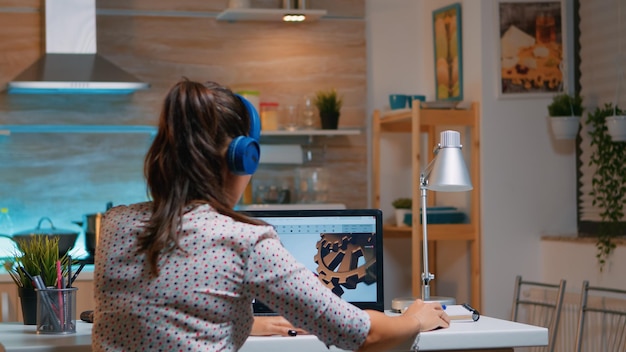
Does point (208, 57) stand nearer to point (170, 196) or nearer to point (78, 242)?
point (78, 242)

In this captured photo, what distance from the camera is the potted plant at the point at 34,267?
2.45 meters

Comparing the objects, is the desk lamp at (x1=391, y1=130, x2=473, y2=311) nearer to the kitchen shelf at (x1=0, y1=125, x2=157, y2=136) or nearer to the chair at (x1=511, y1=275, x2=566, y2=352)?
the chair at (x1=511, y1=275, x2=566, y2=352)

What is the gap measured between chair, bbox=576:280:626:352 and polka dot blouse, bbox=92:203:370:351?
2665 millimetres

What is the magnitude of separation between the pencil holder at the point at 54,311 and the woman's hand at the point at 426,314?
840 millimetres

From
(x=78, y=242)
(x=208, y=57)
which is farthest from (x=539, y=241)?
(x=78, y=242)

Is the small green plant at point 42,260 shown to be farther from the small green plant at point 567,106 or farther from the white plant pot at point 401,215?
the small green plant at point 567,106

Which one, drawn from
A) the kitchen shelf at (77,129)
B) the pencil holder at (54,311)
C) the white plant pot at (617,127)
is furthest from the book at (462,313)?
the kitchen shelf at (77,129)

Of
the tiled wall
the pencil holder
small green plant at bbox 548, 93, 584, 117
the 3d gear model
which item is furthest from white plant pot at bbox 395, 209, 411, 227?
the pencil holder

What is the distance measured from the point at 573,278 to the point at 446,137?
7.01ft

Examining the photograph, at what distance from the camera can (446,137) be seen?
2635 millimetres

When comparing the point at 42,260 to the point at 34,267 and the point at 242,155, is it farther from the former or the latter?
the point at 242,155

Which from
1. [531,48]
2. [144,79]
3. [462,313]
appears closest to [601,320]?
[531,48]

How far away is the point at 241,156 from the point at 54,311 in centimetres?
95

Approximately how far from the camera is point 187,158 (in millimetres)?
1688
